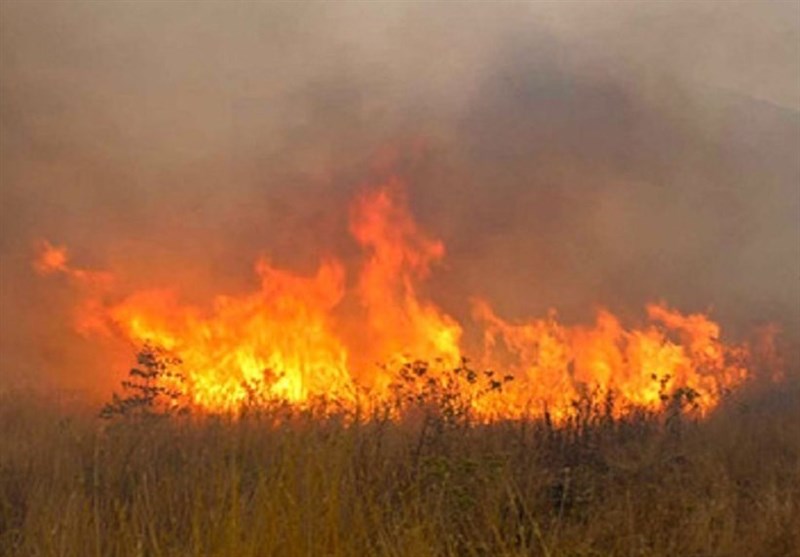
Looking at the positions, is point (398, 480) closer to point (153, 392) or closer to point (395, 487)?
point (395, 487)

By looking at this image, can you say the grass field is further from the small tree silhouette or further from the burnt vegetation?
the small tree silhouette

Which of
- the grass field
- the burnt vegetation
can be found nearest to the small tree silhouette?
the burnt vegetation

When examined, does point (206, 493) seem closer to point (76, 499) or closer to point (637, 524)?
point (76, 499)

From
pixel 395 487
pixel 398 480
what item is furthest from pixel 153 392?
pixel 395 487

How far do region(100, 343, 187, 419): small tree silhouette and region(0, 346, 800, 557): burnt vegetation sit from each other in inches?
Answer: 1.0

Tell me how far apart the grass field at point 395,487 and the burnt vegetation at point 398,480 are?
2 cm

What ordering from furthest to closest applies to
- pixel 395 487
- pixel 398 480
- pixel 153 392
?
1. pixel 153 392
2. pixel 398 480
3. pixel 395 487

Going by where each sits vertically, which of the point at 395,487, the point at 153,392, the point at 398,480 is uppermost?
the point at 153,392

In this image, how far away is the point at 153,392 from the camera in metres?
8.73

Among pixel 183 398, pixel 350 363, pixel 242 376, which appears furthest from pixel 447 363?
pixel 183 398

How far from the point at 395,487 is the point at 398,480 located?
40 cm

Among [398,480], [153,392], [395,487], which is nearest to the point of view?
[395,487]

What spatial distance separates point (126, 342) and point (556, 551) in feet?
28.0

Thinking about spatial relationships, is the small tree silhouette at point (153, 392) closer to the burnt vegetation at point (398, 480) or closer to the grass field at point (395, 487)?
the burnt vegetation at point (398, 480)
